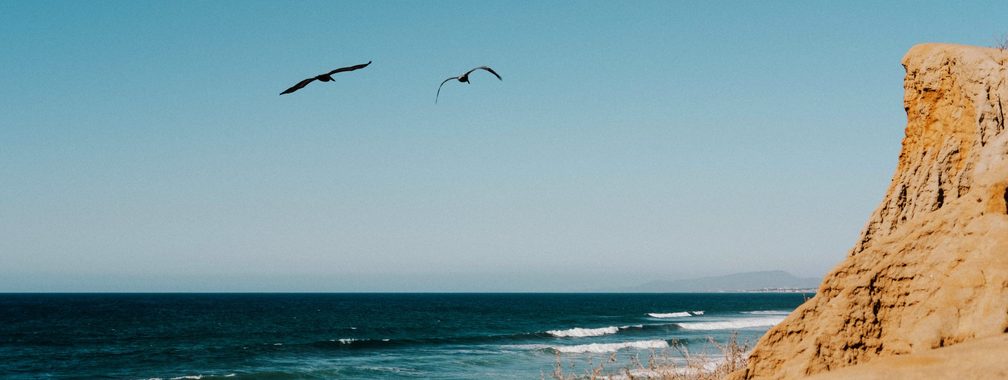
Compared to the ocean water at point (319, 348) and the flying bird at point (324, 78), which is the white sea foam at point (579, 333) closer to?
the ocean water at point (319, 348)

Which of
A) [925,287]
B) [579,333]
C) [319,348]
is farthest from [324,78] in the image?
[579,333]

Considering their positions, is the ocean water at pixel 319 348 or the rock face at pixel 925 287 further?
the ocean water at pixel 319 348

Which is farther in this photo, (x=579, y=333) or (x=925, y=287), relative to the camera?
(x=579, y=333)

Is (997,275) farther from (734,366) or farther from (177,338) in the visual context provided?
(177,338)

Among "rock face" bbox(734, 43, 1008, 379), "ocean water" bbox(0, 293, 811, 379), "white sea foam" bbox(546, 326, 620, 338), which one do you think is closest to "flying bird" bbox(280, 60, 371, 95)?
"rock face" bbox(734, 43, 1008, 379)

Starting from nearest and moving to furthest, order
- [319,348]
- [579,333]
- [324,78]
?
[324,78] → [319,348] → [579,333]

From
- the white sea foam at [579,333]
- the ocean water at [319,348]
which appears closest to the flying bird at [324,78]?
the ocean water at [319,348]

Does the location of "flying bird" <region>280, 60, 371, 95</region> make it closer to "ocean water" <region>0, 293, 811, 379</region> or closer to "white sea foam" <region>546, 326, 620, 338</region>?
"ocean water" <region>0, 293, 811, 379</region>

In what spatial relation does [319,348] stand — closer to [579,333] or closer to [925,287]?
[579,333]

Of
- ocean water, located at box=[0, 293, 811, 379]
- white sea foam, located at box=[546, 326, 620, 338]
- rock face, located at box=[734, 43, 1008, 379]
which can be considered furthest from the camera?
white sea foam, located at box=[546, 326, 620, 338]

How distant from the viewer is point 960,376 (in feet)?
14.8

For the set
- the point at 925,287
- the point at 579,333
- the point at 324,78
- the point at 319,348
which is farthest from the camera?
the point at 579,333

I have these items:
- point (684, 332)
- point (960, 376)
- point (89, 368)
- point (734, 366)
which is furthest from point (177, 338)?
point (960, 376)

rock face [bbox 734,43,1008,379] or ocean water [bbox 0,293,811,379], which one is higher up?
rock face [bbox 734,43,1008,379]
